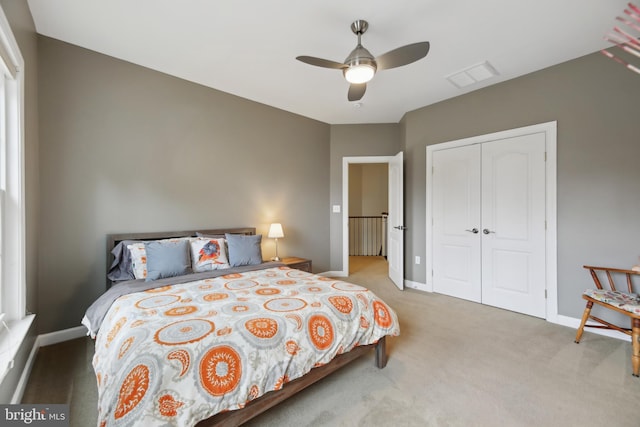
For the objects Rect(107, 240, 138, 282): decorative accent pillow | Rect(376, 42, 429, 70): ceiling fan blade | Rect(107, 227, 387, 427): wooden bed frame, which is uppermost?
Rect(376, 42, 429, 70): ceiling fan blade

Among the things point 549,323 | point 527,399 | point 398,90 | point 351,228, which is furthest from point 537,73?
point 351,228

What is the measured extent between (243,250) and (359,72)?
2066mm

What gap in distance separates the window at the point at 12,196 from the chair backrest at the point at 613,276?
443 cm

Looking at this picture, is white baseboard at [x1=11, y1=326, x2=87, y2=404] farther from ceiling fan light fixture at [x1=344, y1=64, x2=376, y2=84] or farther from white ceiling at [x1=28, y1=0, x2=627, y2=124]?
ceiling fan light fixture at [x1=344, y1=64, x2=376, y2=84]

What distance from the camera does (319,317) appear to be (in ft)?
6.05

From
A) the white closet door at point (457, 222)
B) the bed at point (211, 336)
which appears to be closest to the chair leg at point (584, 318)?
the white closet door at point (457, 222)

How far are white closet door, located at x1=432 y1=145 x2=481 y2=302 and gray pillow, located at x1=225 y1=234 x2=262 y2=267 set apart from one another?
2574mm

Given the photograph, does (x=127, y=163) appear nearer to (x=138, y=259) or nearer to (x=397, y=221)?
(x=138, y=259)

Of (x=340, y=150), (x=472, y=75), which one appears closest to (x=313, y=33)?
(x=472, y=75)

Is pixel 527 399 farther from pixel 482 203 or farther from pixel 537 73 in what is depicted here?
pixel 537 73

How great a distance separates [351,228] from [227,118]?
191 inches

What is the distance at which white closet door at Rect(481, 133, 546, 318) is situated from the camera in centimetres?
324

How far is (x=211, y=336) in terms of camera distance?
147cm

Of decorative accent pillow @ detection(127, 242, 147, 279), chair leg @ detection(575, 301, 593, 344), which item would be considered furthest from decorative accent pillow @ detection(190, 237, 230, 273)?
chair leg @ detection(575, 301, 593, 344)
